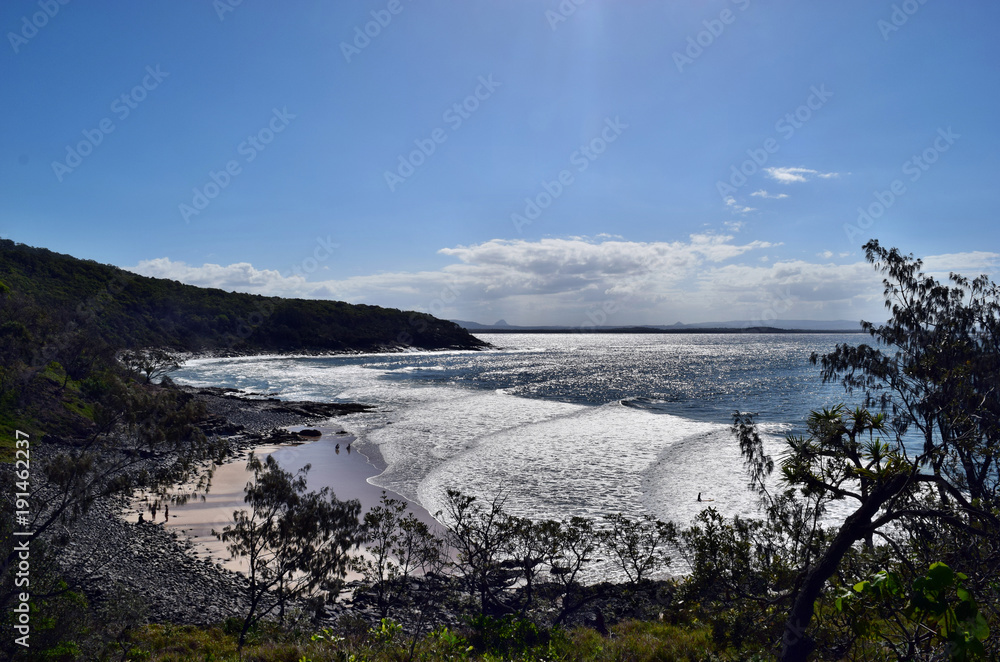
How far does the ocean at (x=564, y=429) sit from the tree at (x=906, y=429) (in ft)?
35.5

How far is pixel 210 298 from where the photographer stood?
16412 centimetres

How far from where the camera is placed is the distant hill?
103 metres

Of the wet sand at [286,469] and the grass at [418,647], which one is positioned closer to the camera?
the grass at [418,647]

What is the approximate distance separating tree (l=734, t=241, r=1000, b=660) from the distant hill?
9249cm

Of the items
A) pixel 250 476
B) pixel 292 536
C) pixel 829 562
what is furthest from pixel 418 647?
pixel 250 476

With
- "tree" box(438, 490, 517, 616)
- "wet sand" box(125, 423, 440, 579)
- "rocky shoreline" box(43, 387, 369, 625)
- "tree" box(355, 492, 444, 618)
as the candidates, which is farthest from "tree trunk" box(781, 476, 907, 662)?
"wet sand" box(125, 423, 440, 579)

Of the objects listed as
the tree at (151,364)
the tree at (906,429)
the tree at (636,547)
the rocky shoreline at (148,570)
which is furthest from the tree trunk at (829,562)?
the tree at (151,364)

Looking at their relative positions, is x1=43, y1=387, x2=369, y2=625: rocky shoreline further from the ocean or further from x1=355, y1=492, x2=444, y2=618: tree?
the ocean

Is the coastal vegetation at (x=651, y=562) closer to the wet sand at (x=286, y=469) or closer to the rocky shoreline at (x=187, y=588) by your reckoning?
the rocky shoreline at (x=187, y=588)

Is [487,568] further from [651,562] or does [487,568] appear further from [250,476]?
[250,476]

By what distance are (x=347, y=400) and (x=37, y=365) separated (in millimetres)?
34294

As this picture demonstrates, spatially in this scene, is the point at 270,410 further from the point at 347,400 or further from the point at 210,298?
the point at 210,298

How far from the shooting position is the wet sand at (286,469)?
19.8 metres

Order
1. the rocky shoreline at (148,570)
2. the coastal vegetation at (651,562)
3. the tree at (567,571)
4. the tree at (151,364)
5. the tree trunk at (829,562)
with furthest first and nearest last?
the tree at (151,364)
the tree at (567,571)
the rocky shoreline at (148,570)
the coastal vegetation at (651,562)
the tree trunk at (829,562)
